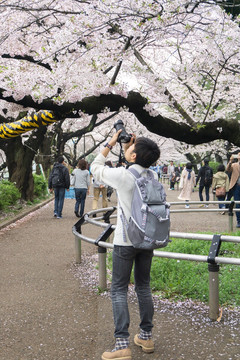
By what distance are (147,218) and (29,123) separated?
28.3 ft

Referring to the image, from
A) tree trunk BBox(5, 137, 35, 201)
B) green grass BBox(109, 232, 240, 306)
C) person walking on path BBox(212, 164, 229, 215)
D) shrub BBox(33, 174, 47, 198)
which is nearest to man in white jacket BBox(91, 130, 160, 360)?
green grass BBox(109, 232, 240, 306)

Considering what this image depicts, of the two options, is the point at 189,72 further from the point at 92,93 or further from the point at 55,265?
the point at 55,265

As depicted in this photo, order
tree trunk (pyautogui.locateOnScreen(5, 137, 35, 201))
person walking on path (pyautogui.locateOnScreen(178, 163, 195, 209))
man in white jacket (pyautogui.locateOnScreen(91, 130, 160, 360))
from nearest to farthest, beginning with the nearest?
man in white jacket (pyautogui.locateOnScreen(91, 130, 160, 360)) → person walking on path (pyautogui.locateOnScreen(178, 163, 195, 209)) → tree trunk (pyautogui.locateOnScreen(5, 137, 35, 201))

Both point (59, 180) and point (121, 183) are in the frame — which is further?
point (59, 180)

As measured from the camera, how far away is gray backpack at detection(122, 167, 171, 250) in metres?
2.86

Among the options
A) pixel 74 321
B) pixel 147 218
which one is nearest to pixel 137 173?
pixel 147 218

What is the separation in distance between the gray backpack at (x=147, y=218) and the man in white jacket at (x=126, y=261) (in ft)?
0.38

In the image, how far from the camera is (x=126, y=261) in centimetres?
301

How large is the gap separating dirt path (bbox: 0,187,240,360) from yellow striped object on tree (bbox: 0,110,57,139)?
3.95 meters

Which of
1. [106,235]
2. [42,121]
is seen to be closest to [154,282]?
[106,235]

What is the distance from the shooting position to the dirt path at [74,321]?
125 inches

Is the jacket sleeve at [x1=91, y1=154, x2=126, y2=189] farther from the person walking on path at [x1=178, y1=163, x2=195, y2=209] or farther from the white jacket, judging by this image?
the person walking on path at [x1=178, y1=163, x2=195, y2=209]

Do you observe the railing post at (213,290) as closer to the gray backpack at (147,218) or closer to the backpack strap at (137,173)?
the gray backpack at (147,218)

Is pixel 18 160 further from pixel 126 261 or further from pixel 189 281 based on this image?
pixel 126 261
